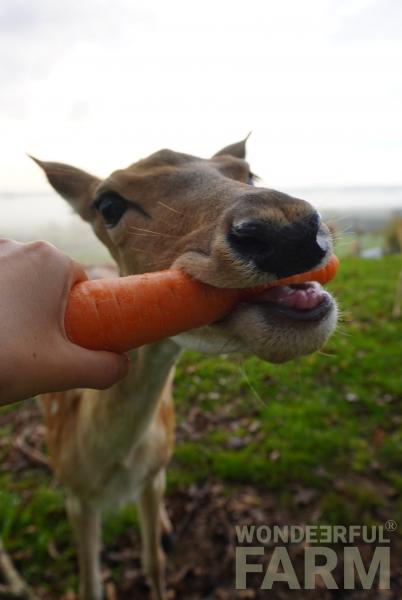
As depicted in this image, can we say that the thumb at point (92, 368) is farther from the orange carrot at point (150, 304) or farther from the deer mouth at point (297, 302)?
the deer mouth at point (297, 302)

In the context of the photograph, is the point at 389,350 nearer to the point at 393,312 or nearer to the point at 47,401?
the point at 393,312

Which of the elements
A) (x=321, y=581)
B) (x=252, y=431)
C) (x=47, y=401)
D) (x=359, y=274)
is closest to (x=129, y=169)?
(x=47, y=401)

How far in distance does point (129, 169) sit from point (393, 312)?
7.83 metres

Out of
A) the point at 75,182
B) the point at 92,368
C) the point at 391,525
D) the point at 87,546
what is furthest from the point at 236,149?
the point at 391,525

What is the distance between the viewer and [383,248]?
Result: 23500mm

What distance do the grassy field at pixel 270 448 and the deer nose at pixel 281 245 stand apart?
2.17 metres

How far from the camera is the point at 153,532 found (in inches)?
148

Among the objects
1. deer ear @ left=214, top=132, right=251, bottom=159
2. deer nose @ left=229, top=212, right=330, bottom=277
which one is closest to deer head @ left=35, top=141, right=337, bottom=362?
deer nose @ left=229, top=212, right=330, bottom=277

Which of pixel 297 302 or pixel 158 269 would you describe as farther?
pixel 158 269

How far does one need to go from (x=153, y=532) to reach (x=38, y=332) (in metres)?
3.09

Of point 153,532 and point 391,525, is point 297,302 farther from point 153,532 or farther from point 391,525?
point 391,525

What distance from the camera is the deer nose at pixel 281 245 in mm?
1448

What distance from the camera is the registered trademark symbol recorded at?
162 inches

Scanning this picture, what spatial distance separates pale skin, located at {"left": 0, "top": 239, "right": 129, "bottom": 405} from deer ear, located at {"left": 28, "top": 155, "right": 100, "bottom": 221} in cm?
174
